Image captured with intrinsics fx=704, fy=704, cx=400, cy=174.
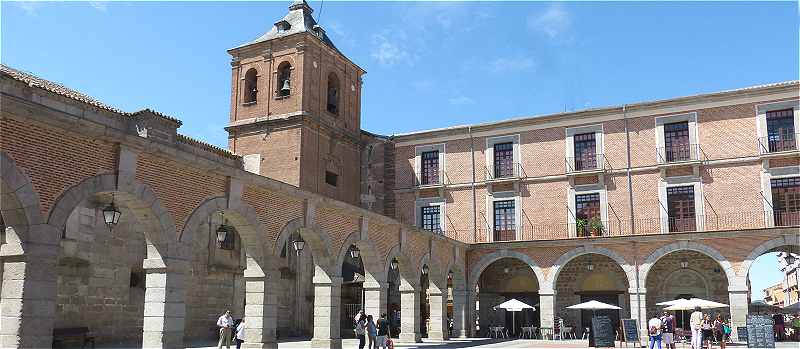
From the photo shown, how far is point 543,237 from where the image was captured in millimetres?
27719

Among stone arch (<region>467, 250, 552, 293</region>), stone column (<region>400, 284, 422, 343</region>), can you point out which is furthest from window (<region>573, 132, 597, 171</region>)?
stone column (<region>400, 284, 422, 343</region>)

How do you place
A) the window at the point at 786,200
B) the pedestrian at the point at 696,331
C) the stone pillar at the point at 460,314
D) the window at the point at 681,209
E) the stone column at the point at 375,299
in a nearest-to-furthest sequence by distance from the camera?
the pedestrian at the point at 696,331
the stone column at the point at 375,299
the window at the point at 786,200
the window at the point at 681,209
the stone pillar at the point at 460,314

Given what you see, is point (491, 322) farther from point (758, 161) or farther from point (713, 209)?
point (758, 161)

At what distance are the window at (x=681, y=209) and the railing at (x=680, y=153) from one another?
105cm

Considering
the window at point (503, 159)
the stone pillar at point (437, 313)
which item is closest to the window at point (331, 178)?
the stone pillar at point (437, 313)

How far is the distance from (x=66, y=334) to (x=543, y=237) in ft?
57.0

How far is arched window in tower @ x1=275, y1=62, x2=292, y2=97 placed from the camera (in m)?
27.2

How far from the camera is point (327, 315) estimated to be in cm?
1712

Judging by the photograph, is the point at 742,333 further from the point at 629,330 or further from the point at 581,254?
the point at 581,254

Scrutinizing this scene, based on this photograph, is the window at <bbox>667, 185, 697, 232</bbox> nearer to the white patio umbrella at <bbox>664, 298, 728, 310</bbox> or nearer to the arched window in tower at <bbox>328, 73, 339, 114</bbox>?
the white patio umbrella at <bbox>664, 298, 728, 310</bbox>

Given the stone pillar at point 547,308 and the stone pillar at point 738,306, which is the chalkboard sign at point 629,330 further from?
the stone pillar at point 547,308

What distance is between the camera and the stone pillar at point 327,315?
55.9 ft

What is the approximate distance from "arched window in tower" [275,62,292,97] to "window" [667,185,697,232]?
14.9m

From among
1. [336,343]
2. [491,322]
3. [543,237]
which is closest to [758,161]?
[543,237]
